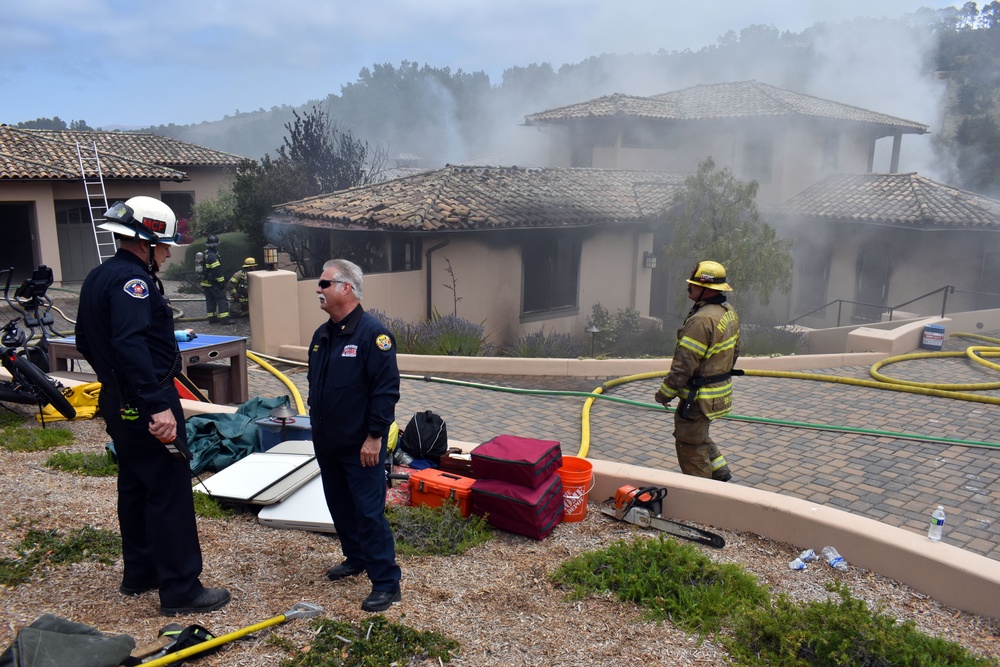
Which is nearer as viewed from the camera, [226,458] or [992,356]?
[226,458]

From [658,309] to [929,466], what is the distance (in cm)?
1385

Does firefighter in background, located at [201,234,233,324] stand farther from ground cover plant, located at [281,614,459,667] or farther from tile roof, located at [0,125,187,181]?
ground cover plant, located at [281,614,459,667]

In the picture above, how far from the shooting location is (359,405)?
3752 mm

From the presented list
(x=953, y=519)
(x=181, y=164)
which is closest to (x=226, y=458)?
(x=953, y=519)

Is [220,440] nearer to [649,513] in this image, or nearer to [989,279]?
[649,513]

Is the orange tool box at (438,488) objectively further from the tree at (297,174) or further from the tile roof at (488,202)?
the tree at (297,174)

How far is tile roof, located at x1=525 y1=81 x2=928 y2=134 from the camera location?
→ 23.7 m

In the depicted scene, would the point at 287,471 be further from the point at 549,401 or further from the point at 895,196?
the point at 895,196

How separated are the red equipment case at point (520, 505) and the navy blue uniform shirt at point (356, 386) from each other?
3.92 ft

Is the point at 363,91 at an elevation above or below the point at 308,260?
above

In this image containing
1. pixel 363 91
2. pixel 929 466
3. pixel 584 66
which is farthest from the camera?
pixel 363 91

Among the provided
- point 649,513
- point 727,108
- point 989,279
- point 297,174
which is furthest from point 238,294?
point 989,279

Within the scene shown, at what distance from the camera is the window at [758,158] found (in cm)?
2402

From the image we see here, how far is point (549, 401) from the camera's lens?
938 cm
